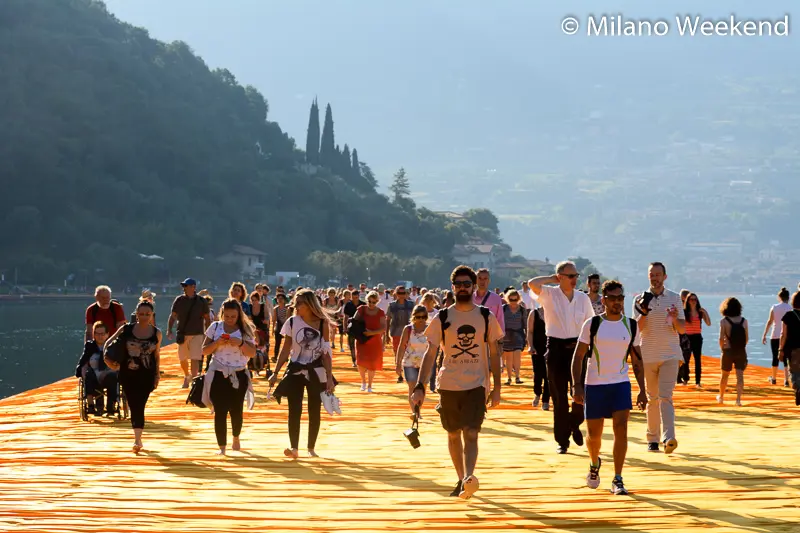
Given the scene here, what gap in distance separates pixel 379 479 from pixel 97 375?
18.6 ft

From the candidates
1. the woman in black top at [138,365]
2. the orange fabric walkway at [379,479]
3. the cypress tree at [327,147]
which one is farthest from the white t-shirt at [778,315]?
the cypress tree at [327,147]

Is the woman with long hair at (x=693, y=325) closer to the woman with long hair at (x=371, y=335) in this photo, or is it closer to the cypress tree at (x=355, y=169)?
the woman with long hair at (x=371, y=335)

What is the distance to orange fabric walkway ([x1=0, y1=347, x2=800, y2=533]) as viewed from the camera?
7.95 meters

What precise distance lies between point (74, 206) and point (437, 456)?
106 metres

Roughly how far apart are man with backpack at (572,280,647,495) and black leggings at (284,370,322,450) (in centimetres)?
306

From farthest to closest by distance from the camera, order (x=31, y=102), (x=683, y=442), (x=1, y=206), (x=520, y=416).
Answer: (x=31, y=102) < (x=1, y=206) < (x=520, y=416) < (x=683, y=442)

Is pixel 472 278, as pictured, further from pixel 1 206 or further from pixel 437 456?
pixel 1 206

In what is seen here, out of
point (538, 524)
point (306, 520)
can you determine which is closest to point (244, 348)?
point (306, 520)

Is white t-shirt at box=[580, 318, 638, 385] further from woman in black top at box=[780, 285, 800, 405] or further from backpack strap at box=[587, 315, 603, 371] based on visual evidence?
woman in black top at box=[780, 285, 800, 405]

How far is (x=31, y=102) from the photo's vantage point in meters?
124

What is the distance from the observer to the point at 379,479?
9.95 m

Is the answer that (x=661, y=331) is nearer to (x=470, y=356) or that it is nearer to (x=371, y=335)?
(x=470, y=356)

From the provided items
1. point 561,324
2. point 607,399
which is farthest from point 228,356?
point 607,399

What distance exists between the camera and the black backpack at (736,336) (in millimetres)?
15922
